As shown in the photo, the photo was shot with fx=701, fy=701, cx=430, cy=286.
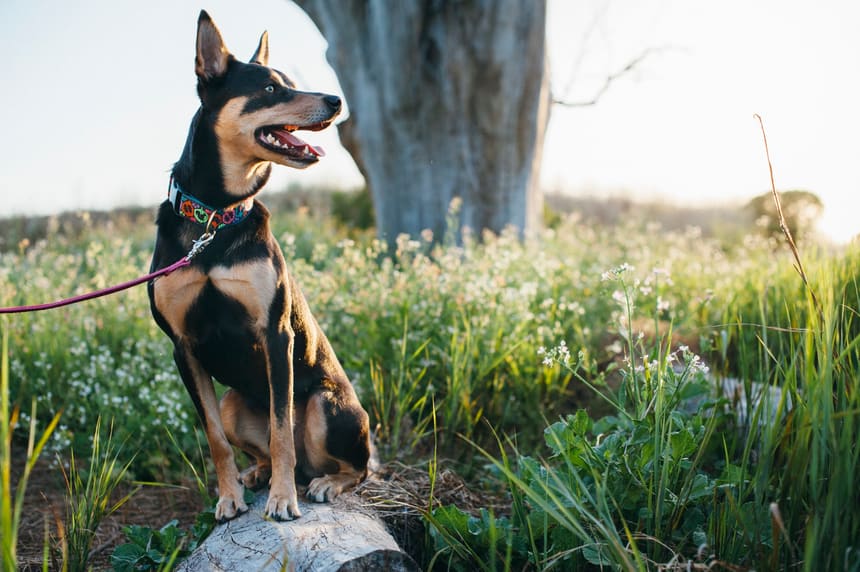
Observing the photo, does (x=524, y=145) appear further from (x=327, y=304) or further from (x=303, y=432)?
(x=303, y=432)

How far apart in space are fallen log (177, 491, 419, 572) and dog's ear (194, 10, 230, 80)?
1.66m

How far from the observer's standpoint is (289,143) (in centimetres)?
265

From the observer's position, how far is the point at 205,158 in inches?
105

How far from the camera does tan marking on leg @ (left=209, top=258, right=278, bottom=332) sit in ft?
8.46

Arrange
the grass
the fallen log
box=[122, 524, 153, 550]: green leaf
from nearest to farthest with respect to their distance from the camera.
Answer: the grass
the fallen log
box=[122, 524, 153, 550]: green leaf

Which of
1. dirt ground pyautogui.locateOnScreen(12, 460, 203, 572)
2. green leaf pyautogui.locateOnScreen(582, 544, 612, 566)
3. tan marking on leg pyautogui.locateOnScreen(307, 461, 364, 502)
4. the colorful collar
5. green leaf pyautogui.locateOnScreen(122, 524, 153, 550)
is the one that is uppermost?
the colorful collar

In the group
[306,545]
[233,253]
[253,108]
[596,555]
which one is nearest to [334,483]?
[306,545]

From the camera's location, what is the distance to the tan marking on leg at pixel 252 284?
258 centimetres

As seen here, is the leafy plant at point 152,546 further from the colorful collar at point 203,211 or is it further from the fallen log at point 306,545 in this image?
the colorful collar at point 203,211

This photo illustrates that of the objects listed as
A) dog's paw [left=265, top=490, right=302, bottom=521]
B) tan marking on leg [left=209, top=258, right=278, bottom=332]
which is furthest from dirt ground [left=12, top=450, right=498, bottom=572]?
tan marking on leg [left=209, top=258, right=278, bottom=332]

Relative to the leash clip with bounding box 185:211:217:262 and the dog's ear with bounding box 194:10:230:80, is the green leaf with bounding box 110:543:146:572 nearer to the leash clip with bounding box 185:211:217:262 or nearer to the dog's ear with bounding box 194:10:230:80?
the leash clip with bounding box 185:211:217:262

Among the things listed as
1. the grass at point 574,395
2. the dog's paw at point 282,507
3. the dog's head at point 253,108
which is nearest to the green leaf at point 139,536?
the dog's paw at point 282,507

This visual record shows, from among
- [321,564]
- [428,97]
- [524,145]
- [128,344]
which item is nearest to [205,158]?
[321,564]

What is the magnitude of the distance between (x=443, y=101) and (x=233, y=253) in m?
5.68
